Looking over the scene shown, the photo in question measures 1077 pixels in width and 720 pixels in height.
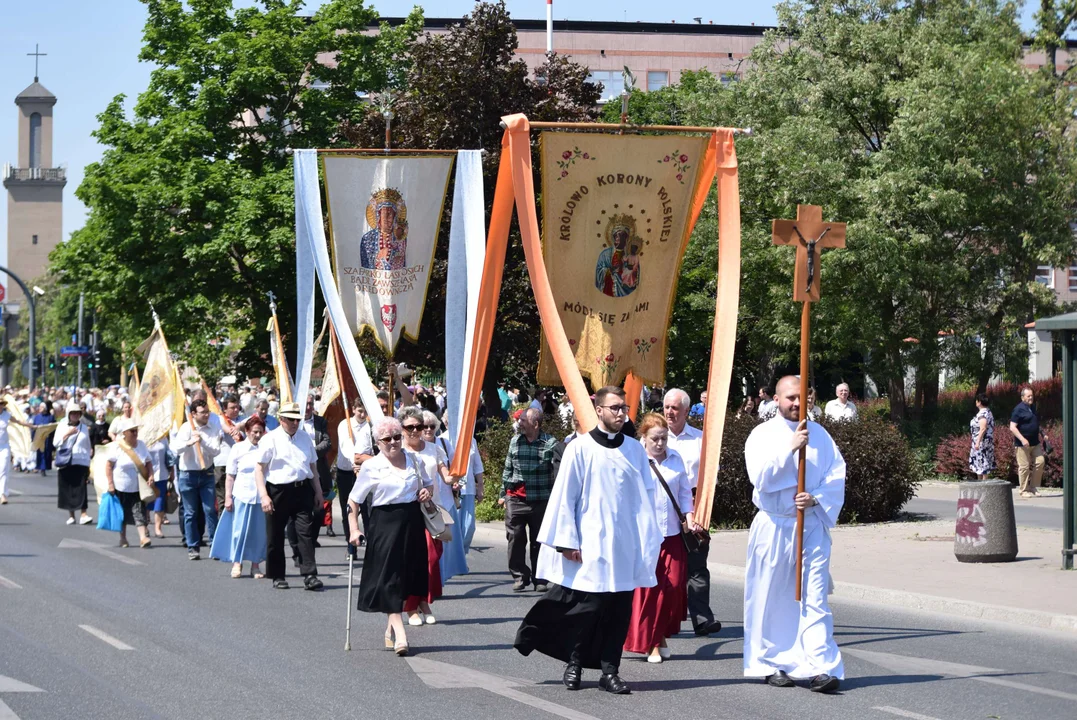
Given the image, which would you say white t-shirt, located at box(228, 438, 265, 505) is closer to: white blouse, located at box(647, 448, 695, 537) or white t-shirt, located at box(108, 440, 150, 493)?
white t-shirt, located at box(108, 440, 150, 493)

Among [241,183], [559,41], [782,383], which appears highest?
[559,41]

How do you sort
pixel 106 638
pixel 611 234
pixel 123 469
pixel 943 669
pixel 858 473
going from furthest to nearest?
pixel 858 473 → pixel 123 469 → pixel 611 234 → pixel 106 638 → pixel 943 669

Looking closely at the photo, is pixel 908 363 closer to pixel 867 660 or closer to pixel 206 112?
pixel 206 112

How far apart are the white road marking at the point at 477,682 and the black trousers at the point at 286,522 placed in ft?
14.5

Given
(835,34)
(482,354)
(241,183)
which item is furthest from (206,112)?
(482,354)

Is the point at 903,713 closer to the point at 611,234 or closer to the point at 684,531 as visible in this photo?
the point at 684,531

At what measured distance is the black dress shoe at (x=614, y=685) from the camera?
888 cm

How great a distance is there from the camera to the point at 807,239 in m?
10.2

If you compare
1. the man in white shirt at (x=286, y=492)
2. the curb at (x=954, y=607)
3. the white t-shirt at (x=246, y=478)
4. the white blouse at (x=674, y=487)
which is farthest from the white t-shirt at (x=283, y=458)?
the curb at (x=954, y=607)

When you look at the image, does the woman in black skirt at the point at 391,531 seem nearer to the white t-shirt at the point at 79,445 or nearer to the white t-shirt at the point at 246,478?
the white t-shirt at the point at 246,478

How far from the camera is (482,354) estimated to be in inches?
507

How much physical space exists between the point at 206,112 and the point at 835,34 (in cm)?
1636

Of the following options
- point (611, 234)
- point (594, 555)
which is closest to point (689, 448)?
point (611, 234)

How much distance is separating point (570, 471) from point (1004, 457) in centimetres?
1902
